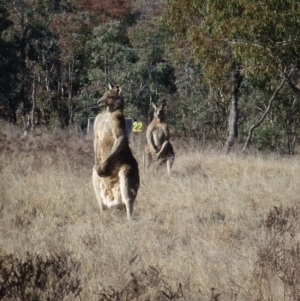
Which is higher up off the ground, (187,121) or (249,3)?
(249,3)

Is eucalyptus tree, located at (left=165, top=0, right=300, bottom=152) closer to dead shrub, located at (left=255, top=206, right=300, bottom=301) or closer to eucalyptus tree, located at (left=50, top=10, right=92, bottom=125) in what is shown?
dead shrub, located at (left=255, top=206, right=300, bottom=301)

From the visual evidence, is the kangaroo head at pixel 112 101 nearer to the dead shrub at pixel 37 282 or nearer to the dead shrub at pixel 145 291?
the dead shrub at pixel 145 291

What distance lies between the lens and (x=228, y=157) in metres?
16.6

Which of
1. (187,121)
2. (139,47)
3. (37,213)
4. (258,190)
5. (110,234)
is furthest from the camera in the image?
(139,47)

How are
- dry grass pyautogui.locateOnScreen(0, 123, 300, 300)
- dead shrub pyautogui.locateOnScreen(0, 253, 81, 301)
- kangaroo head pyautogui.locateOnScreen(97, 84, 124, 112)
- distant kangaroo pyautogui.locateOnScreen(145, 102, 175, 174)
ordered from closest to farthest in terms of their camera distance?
dead shrub pyautogui.locateOnScreen(0, 253, 81, 301) < dry grass pyautogui.locateOnScreen(0, 123, 300, 300) < kangaroo head pyautogui.locateOnScreen(97, 84, 124, 112) < distant kangaroo pyautogui.locateOnScreen(145, 102, 175, 174)

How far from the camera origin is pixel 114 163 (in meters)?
8.88

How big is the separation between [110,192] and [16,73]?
26879mm

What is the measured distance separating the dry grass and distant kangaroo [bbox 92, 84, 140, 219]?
24 cm

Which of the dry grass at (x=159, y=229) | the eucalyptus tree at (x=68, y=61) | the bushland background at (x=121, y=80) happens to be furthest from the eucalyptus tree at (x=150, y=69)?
the dry grass at (x=159, y=229)

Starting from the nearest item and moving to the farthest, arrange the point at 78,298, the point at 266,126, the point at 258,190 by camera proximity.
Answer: the point at 78,298, the point at 258,190, the point at 266,126

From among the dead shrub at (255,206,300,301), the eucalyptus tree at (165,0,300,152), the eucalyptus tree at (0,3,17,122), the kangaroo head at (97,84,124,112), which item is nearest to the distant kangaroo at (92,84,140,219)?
the kangaroo head at (97,84,124,112)

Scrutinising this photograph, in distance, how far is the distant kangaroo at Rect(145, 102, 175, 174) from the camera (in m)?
15.6

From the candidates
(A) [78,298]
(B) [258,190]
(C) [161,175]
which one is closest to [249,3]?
(C) [161,175]

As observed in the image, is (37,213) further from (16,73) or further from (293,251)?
(16,73)
